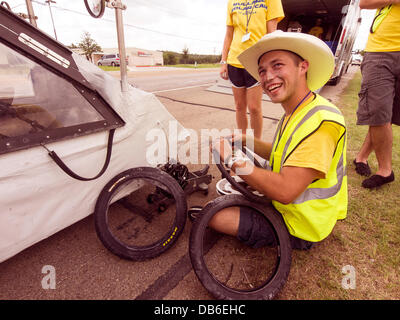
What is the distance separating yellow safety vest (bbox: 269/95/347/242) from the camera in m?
1.41

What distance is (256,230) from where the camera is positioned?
67.0 inches

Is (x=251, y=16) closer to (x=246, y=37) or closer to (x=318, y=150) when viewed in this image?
(x=246, y=37)

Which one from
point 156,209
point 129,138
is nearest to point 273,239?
point 156,209

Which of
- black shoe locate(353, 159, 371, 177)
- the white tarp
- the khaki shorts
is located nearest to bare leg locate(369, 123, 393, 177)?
the khaki shorts

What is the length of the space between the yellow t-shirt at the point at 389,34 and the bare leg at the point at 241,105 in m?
1.47

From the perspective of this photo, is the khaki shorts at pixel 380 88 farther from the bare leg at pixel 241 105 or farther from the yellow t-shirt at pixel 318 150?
the yellow t-shirt at pixel 318 150

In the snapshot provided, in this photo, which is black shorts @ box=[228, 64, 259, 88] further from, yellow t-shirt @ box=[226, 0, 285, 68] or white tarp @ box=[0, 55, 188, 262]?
white tarp @ box=[0, 55, 188, 262]

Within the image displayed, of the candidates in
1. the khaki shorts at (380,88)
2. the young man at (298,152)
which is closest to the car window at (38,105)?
the young man at (298,152)

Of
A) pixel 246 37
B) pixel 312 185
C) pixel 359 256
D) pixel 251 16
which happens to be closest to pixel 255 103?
pixel 246 37

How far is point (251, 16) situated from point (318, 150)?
2.08 meters

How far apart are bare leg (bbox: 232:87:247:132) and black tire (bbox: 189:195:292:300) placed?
69.6 inches

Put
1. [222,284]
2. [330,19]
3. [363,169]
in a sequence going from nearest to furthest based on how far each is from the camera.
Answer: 1. [222,284]
2. [363,169]
3. [330,19]

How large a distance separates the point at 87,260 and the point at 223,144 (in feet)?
4.46

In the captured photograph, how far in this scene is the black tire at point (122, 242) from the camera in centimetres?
166
